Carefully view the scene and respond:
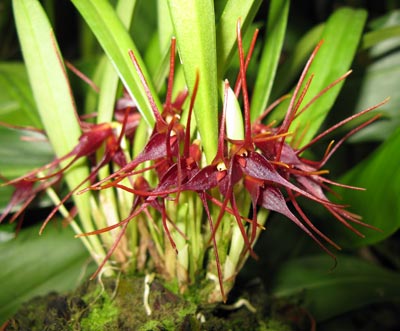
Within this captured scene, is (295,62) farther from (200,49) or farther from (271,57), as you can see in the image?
(200,49)

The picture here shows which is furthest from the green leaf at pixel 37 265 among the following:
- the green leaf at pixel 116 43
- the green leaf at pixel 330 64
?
the green leaf at pixel 330 64

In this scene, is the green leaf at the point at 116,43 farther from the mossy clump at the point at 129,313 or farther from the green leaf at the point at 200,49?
the mossy clump at the point at 129,313

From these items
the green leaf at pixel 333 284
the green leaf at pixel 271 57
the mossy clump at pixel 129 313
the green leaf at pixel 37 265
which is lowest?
the green leaf at pixel 333 284

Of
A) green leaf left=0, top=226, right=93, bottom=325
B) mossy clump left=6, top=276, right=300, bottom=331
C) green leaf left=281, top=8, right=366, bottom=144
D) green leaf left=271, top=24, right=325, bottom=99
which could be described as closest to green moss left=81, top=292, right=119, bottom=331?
mossy clump left=6, top=276, right=300, bottom=331

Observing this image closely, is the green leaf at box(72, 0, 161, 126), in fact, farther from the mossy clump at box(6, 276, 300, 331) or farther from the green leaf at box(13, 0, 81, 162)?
the mossy clump at box(6, 276, 300, 331)

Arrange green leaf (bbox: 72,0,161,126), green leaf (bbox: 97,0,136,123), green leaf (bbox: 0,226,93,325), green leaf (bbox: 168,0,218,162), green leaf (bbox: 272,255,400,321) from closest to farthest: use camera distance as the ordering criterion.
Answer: green leaf (bbox: 168,0,218,162)
green leaf (bbox: 72,0,161,126)
green leaf (bbox: 97,0,136,123)
green leaf (bbox: 0,226,93,325)
green leaf (bbox: 272,255,400,321)

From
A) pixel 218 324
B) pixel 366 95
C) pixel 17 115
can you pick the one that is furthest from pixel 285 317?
pixel 17 115
